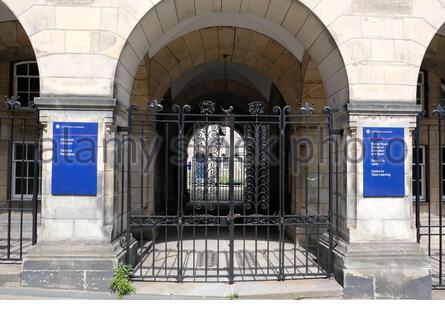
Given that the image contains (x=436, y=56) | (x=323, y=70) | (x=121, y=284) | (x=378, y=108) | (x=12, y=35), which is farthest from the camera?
(x=436, y=56)

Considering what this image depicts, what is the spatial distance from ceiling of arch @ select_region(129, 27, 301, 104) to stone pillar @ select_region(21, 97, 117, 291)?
158 inches

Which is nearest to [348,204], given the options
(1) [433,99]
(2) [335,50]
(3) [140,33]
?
(2) [335,50]

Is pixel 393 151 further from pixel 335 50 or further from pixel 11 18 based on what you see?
pixel 11 18

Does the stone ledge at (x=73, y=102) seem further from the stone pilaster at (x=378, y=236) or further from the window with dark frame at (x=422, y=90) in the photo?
the window with dark frame at (x=422, y=90)

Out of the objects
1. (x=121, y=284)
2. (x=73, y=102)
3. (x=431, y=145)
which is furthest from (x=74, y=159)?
(x=431, y=145)

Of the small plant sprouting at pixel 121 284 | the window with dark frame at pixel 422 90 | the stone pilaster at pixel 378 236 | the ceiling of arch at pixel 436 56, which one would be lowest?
the small plant sprouting at pixel 121 284

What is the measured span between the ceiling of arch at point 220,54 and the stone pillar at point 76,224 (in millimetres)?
4019

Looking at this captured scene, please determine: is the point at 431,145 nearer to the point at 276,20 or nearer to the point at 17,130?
the point at 276,20

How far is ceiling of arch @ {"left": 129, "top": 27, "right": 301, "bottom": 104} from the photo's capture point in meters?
10.2

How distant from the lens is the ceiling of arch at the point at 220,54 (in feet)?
33.4

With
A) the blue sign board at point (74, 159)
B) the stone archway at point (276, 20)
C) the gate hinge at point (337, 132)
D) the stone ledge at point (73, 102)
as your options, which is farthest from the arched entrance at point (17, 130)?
the gate hinge at point (337, 132)

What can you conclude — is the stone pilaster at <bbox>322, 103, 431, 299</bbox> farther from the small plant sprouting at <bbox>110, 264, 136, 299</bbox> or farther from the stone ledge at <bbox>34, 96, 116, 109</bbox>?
the stone ledge at <bbox>34, 96, 116, 109</bbox>

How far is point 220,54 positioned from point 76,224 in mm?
6656

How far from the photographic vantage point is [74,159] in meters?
6.20
